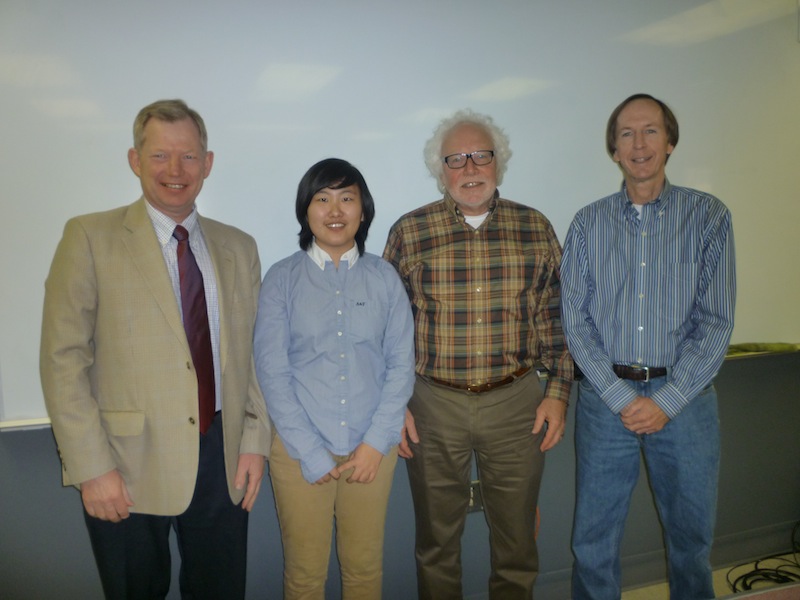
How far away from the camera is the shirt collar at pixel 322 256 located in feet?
5.39

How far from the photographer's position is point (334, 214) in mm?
1570

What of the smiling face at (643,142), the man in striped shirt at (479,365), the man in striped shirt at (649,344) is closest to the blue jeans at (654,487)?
the man in striped shirt at (649,344)

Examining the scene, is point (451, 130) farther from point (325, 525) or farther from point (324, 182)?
point (325, 525)

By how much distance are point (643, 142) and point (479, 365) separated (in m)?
0.94

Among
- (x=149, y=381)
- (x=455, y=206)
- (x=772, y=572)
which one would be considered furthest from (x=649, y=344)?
(x=772, y=572)

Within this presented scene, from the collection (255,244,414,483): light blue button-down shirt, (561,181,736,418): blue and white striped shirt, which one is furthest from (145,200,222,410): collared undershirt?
(561,181,736,418): blue and white striped shirt

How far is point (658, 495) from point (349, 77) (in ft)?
6.16

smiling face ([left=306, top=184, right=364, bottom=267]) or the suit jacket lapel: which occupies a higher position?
smiling face ([left=306, top=184, right=364, bottom=267])

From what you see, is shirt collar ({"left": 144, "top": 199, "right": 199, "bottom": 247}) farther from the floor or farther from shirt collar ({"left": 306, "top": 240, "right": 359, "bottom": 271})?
the floor

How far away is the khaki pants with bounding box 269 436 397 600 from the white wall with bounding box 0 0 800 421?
2.68ft

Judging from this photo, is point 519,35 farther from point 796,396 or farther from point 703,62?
point 796,396

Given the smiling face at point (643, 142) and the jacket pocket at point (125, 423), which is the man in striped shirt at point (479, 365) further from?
the jacket pocket at point (125, 423)

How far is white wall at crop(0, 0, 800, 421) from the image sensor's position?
167cm

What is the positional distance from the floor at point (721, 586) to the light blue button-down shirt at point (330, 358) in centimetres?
169
